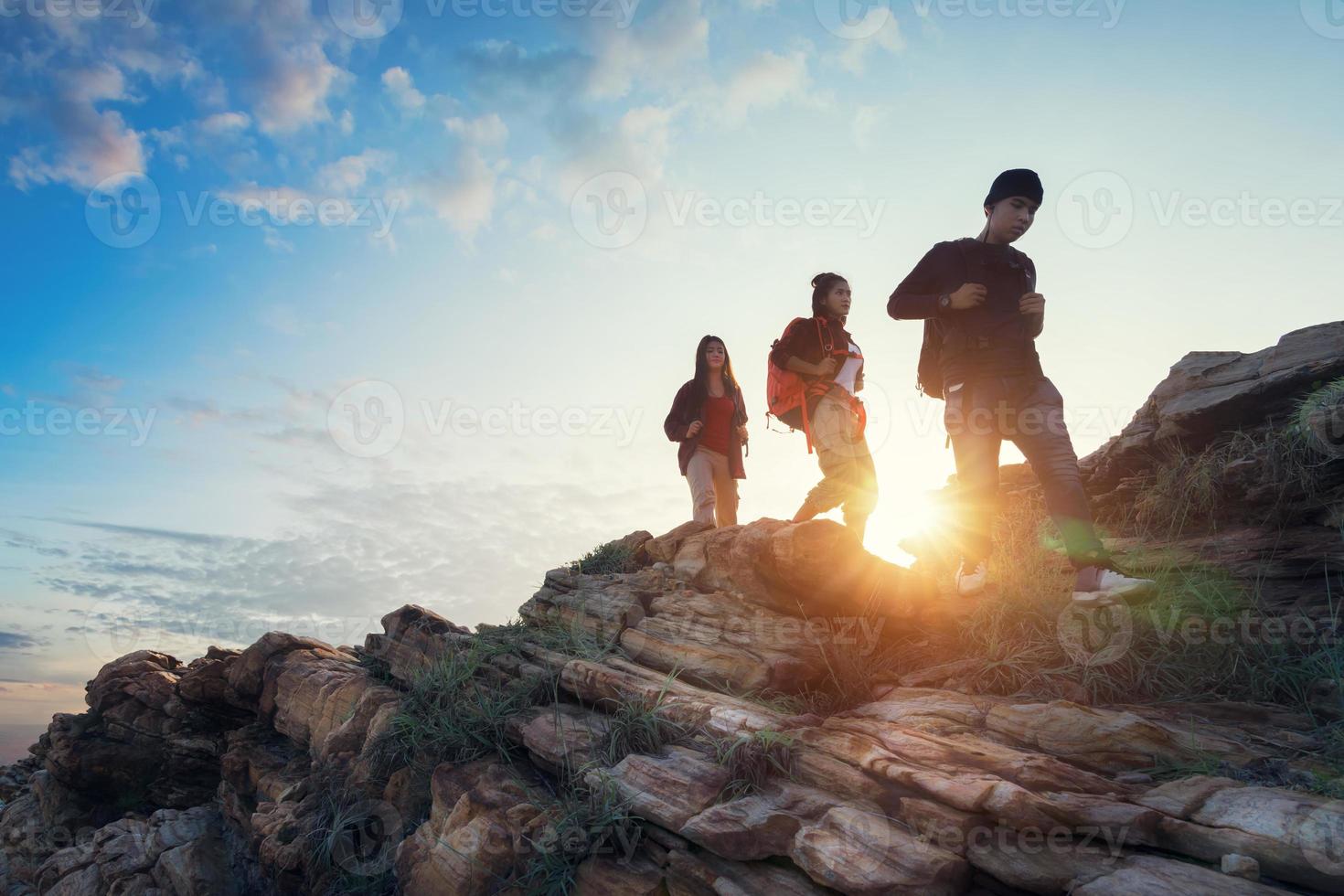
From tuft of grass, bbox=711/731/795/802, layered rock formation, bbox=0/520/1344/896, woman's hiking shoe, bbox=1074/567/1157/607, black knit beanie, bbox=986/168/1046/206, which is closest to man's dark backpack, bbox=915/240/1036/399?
black knit beanie, bbox=986/168/1046/206

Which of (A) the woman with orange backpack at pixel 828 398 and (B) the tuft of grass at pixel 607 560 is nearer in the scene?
(A) the woman with orange backpack at pixel 828 398

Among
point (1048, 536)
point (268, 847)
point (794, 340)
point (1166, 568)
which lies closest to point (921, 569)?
point (1048, 536)

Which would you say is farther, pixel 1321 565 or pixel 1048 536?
pixel 1048 536

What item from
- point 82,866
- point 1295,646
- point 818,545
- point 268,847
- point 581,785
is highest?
point 818,545

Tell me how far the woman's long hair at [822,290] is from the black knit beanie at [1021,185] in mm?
1797

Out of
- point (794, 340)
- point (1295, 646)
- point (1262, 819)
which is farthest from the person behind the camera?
point (794, 340)

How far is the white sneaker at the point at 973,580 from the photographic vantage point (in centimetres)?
560

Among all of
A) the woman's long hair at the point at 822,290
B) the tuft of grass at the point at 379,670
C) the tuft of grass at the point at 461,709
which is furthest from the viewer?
the tuft of grass at the point at 379,670

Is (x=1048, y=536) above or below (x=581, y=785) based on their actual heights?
above

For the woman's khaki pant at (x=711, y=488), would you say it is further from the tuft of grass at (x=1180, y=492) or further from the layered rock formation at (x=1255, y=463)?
the tuft of grass at (x=1180, y=492)

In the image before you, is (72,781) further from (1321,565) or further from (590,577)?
(1321,565)

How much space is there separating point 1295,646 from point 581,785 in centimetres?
457

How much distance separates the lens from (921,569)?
637 centimetres

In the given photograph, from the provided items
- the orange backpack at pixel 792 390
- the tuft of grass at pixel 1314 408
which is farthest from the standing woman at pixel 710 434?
the tuft of grass at pixel 1314 408
